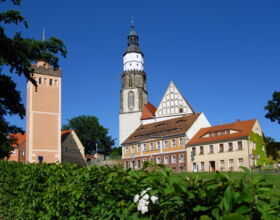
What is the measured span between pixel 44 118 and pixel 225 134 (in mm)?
27714

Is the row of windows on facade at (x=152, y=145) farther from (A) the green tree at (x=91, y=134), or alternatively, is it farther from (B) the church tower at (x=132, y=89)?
(A) the green tree at (x=91, y=134)

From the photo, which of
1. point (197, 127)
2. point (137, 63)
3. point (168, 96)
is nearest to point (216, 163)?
point (197, 127)

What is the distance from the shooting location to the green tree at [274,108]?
2032 inches

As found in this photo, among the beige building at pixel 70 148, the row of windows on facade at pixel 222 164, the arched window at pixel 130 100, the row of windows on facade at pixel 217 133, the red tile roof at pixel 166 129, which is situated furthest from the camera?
the arched window at pixel 130 100

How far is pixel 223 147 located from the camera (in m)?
49.6

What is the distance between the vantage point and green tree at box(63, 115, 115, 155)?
92.4m

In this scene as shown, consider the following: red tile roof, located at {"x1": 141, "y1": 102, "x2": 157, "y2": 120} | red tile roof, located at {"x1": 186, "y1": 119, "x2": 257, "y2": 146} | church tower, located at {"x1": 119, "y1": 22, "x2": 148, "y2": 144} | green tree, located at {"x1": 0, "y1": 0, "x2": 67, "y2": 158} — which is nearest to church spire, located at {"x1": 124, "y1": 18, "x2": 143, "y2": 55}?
church tower, located at {"x1": 119, "y1": 22, "x2": 148, "y2": 144}

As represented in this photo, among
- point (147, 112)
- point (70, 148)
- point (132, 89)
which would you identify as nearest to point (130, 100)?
point (132, 89)

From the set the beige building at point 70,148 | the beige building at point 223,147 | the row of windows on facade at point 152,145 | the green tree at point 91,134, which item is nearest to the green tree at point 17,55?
the beige building at point 223,147

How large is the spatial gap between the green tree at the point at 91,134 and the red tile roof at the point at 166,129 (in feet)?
105

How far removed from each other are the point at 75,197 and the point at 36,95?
5439 cm

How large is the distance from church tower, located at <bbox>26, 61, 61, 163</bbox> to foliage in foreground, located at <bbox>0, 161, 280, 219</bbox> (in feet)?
155

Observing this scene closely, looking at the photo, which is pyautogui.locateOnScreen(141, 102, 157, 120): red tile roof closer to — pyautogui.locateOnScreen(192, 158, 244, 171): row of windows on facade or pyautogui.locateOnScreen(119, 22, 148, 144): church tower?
Answer: pyautogui.locateOnScreen(119, 22, 148, 144): church tower

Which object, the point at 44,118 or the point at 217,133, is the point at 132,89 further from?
the point at 217,133
